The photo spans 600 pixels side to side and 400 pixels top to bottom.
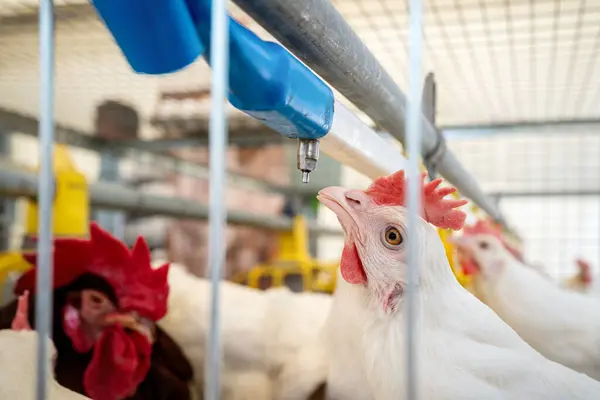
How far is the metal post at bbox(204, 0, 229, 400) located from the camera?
0.33 meters

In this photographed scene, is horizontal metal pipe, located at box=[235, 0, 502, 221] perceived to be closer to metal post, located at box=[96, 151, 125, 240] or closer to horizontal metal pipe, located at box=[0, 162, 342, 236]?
horizontal metal pipe, located at box=[0, 162, 342, 236]

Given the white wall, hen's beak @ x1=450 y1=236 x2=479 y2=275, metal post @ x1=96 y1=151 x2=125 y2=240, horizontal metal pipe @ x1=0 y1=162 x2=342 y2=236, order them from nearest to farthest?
horizontal metal pipe @ x1=0 y1=162 x2=342 y2=236 → hen's beak @ x1=450 y1=236 x2=479 y2=275 → metal post @ x1=96 y1=151 x2=125 y2=240 → the white wall

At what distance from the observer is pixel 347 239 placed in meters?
0.64

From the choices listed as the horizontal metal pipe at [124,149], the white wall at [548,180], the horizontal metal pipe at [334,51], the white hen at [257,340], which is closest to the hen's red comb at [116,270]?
the white hen at [257,340]

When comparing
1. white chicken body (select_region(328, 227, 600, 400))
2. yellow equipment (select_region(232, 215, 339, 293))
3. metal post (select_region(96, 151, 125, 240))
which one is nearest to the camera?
white chicken body (select_region(328, 227, 600, 400))

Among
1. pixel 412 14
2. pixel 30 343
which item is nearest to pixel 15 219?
pixel 30 343

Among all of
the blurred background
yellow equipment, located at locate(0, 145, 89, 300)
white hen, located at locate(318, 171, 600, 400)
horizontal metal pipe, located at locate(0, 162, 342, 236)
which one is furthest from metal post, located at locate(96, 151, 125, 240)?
white hen, located at locate(318, 171, 600, 400)

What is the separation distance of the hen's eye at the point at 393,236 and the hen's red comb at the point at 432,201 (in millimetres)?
28

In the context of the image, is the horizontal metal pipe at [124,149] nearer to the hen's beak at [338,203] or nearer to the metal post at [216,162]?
the hen's beak at [338,203]

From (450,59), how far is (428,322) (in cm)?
99

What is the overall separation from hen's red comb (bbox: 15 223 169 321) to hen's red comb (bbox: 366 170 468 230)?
1.13 ft

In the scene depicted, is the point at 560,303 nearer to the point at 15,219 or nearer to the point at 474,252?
the point at 474,252

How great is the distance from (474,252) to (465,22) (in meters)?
0.50

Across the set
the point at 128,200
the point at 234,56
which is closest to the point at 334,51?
the point at 234,56
